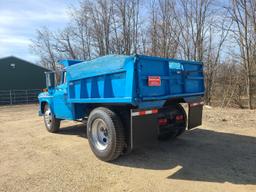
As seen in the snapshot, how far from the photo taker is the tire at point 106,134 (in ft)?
18.0

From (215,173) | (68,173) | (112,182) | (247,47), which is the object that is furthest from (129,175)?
(247,47)

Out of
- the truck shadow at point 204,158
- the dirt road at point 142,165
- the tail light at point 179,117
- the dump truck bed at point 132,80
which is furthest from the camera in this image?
the tail light at point 179,117

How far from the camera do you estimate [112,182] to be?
15.3ft

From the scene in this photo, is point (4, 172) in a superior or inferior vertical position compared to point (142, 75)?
inferior

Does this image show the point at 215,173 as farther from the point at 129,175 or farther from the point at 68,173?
the point at 68,173

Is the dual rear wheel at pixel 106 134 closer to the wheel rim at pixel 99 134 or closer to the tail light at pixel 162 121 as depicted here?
the wheel rim at pixel 99 134

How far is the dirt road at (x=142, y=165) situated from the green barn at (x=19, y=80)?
68.1 ft

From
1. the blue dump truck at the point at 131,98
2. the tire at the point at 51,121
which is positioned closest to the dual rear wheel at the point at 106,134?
the blue dump truck at the point at 131,98

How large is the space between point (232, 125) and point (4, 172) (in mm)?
7052

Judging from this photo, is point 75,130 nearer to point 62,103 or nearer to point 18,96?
point 62,103

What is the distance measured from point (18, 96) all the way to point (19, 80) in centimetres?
173

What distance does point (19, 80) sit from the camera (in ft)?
93.2

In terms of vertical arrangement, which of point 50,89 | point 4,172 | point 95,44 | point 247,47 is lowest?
point 4,172

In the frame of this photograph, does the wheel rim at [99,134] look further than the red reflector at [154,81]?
Yes
